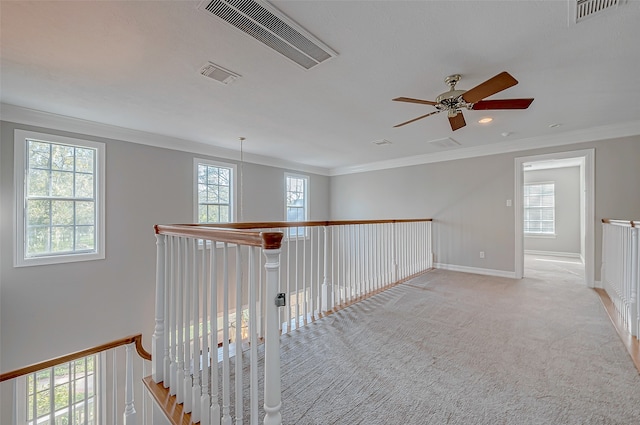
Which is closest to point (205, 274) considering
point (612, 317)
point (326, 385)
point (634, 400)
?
point (326, 385)

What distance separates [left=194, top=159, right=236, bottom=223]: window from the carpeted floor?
3189 millimetres

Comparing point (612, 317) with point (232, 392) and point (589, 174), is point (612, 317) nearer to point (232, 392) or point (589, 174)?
point (589, 174)

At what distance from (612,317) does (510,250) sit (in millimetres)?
1922

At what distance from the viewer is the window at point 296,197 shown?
253 inches

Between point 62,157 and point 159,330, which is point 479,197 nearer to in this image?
point 159,330

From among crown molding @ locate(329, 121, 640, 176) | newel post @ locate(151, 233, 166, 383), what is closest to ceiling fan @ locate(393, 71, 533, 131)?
newel post @ locate(151, 233, 166, 383)

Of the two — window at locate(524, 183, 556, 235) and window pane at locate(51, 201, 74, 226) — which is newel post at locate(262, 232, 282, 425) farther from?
window at locate(524, 183, 556, 235)

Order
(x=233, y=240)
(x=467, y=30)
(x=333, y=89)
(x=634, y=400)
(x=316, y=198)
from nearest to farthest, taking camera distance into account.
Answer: (x=233, y=240) < (x=634, y=400) < (x=467, y=30) < (x=333, y=89) < (x=316, y=198)

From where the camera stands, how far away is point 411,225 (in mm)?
4836

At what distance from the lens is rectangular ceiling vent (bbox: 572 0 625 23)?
1613 millimetres

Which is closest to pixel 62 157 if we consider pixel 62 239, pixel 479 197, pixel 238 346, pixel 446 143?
pixel 62 239

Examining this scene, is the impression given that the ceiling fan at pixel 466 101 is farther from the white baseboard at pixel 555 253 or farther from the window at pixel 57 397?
the white baseboard at pixel 555 253

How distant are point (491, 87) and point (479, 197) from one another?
3.41m

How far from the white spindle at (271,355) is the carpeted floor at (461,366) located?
1.89 feet
